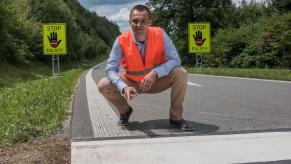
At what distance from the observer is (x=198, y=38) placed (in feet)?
102

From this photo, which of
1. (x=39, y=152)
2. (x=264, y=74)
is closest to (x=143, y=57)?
(x=39, y=152)

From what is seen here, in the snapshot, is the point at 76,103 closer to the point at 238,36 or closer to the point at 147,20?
the point at 147,20

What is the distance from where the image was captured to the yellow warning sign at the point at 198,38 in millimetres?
30844

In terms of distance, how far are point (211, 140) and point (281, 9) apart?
125 feet

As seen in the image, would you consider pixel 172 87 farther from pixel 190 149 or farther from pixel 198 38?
pixel 198 38

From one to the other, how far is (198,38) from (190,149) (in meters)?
26.6

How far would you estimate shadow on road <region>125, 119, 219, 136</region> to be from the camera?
5.83m

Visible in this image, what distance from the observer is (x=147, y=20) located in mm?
5902

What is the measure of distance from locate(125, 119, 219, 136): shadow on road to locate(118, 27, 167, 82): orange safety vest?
629 millimetres

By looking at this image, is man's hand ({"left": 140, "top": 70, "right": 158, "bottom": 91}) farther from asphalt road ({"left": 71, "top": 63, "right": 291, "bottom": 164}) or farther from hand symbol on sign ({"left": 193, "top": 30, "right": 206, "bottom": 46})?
hand symbol on sign ({"left": 193, "top": 30, "right": 206, "bottom": 46})

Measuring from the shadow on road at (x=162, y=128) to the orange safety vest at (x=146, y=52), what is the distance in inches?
24.8

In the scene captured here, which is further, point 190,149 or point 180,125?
point 180,125

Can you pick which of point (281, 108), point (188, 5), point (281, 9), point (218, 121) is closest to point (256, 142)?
point (218, 121)

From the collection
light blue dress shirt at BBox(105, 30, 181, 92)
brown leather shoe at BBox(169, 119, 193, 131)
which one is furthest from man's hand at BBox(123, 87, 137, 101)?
brown leather shoe at BBox(169, 119, 193, 131)
